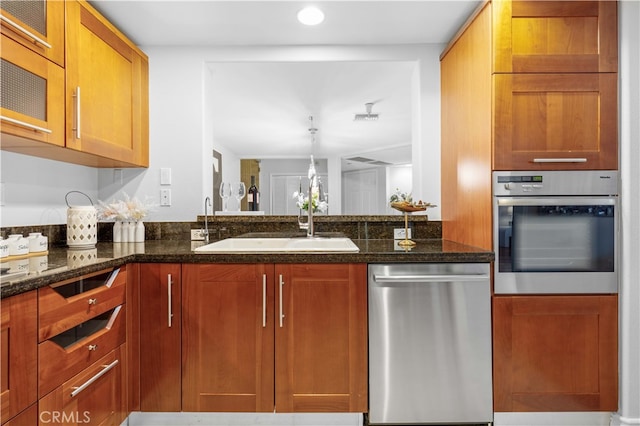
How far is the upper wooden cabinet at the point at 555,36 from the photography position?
1539 millimetres

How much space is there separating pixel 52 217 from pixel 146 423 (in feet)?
3.97

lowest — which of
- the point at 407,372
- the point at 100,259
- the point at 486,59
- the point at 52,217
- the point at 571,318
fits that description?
the point at 407,372

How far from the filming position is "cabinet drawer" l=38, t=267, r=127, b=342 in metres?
1.11

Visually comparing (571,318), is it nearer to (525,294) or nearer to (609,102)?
(525,294)

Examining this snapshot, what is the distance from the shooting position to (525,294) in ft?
5.07

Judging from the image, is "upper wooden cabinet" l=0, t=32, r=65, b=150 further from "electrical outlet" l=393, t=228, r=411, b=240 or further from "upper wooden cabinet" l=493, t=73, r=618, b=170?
"upper wooden cabinet" l=493, t=73, r=618, b=170

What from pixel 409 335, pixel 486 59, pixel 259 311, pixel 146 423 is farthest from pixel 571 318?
pixel 146 423

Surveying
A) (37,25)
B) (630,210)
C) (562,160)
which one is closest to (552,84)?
(562,160)

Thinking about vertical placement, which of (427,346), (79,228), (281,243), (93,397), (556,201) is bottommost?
(93,397)

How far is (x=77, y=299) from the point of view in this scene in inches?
48.9

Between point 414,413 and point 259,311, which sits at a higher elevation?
point 259,311

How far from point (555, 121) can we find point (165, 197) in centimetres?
217

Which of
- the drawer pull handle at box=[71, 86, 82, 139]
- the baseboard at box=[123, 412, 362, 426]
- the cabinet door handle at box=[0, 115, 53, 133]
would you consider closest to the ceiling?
the drawer pull handle at box=[71, 86, 82, 139]

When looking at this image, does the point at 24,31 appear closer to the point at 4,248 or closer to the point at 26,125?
the point at 26,125
